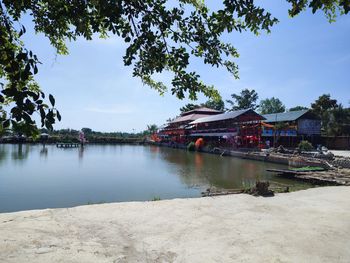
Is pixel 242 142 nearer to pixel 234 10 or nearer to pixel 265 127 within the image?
pixel 265 127

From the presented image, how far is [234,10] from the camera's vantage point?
249cm

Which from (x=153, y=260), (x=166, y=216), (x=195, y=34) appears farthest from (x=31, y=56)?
(x=166, y=216)

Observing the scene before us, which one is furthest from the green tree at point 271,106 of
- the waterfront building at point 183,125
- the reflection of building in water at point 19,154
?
the reflection of building in water at point 19,154

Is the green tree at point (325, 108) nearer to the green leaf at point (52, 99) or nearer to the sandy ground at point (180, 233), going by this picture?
the sandy ground at point (180, 233)

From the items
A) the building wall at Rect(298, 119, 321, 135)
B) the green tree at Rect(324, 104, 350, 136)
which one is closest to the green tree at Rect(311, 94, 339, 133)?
the green tree at Rect(324, 104, 350, 136)

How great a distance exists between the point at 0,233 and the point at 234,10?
5.14 m

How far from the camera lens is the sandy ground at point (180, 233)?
14.7ft

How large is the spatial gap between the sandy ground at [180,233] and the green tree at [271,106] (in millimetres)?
64143

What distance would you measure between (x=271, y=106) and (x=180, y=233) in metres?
69.4

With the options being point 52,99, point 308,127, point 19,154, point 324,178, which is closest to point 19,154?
point 19,154

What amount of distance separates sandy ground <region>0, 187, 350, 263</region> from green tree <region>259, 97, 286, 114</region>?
210 ft

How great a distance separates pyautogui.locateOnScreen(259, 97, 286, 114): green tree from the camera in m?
69.2

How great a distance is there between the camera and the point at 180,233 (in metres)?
5.58

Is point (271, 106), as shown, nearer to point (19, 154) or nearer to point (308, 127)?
point (308, 127)
